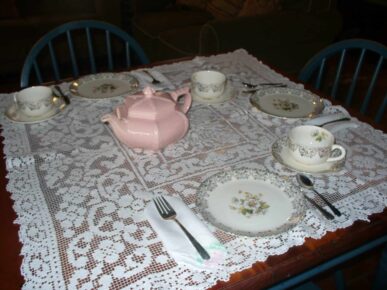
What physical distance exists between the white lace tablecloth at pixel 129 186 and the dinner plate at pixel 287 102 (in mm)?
31

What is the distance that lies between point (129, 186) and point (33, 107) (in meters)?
0.42

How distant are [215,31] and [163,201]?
1.62 meters

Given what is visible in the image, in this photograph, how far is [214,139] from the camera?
3.38 feet

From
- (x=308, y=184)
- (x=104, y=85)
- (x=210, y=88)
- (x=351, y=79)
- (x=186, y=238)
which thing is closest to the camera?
(x=186, y=238)

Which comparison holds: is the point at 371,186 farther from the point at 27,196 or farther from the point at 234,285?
the point at 27,196

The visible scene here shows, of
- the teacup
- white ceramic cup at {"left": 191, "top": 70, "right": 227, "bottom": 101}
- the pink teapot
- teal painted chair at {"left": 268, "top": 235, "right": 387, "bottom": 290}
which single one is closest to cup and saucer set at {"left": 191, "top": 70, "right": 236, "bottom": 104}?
white ceramic cup at {"left": 191, "top": 70, "right": 227, "bottom": 101}

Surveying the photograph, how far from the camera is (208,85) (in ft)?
3.84

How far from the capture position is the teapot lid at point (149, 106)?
95cm

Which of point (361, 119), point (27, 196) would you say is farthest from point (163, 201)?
point (361, 119)

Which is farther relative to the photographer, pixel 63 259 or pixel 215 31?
pixel 215 31

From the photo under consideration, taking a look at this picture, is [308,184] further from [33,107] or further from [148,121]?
[33,107]

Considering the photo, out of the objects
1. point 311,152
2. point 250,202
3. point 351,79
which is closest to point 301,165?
point 311,152

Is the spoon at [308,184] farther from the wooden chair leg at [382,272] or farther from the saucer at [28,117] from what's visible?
the saucer at [28,117]

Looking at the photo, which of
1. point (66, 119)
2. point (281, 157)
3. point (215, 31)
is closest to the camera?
point (281, 157)
